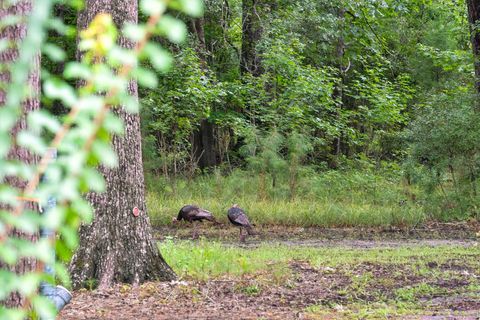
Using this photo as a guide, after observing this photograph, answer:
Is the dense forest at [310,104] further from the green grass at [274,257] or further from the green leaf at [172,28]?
the green leaf at [172,28]

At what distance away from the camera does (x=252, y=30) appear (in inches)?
1021

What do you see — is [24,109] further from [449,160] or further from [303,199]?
[303,199]

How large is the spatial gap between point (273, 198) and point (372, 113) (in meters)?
8.51

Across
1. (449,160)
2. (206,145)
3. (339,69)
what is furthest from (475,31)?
(339,69)

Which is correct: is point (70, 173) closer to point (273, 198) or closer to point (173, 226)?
point (173, 226)

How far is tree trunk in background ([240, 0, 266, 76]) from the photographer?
25.8 metres

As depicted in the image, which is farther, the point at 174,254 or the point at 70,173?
the point at 174,254

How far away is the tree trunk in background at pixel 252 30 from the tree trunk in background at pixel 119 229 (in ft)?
55.9

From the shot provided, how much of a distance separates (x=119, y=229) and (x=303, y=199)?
412 inches

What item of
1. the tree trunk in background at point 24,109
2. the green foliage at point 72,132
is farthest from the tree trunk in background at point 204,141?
the green foliage at point 72,132

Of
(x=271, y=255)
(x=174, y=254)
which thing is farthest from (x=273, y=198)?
(x=174, y=254)

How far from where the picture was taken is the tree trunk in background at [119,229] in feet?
28.4

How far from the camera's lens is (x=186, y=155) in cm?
2200

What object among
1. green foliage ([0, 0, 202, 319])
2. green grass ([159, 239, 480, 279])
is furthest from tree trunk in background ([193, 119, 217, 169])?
green foliage ([0, 0, 202, 319])
